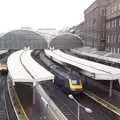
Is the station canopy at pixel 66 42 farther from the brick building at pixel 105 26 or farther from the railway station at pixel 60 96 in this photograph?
the railway station at pixel 60 96

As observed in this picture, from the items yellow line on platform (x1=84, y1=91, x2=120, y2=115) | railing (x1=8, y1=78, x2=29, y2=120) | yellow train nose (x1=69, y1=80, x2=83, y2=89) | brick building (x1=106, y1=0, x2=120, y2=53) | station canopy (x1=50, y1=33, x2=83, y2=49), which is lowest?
yellow line on platform (x1=84, y1=91, x2=120, y2=115)

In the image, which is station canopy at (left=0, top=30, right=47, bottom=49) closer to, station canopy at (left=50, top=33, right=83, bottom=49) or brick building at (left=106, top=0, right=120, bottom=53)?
station canopy at (left=50, top=33, right=83, bottom=49)

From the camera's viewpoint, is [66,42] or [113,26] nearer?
[113,26]

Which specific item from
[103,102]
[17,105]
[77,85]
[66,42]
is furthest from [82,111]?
[66,42]

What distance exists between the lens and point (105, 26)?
82.1m

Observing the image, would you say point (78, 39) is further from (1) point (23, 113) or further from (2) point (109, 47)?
(1) point (23, 113)

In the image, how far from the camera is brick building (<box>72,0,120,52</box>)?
70500mm

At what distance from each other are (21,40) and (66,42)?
1873cm

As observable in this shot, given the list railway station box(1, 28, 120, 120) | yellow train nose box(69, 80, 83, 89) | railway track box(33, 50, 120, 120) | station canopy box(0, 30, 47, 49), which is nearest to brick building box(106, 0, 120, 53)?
railway station box(1, 28, 120, 120)

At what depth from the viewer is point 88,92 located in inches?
1615

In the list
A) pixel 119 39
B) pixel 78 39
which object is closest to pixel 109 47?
pixel 119 39

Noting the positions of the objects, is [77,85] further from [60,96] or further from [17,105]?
[17,105]

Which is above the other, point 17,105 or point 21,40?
point 21,40

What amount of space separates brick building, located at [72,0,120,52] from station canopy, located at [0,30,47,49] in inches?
984
